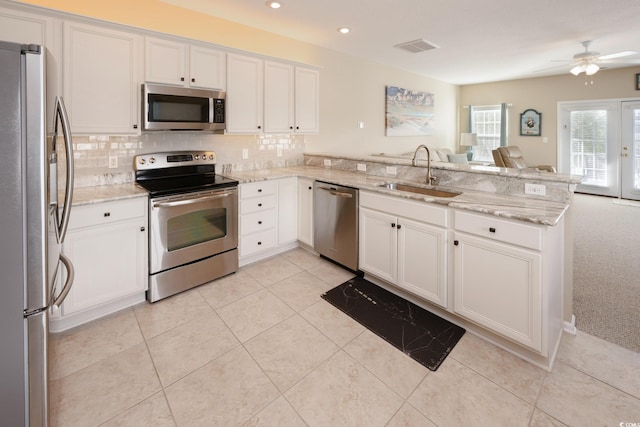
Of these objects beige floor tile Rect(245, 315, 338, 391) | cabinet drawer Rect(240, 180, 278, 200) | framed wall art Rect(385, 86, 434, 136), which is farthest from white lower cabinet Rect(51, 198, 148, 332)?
framed wall art Rect(385, 86, 434, 136)

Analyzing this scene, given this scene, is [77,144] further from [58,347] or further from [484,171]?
[484,171]

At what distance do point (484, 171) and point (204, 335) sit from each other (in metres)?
Result: 2.49

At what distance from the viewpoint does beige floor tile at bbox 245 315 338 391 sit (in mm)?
1896

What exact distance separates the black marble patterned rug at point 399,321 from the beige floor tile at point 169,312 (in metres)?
1.10

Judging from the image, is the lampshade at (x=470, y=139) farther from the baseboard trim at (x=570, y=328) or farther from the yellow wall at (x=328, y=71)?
the baseboard trim at (x=570, y=328)

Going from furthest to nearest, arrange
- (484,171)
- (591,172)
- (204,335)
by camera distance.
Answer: (591,172), (484,171), (204,335)

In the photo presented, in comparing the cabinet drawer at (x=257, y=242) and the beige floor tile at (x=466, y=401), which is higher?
the cabinet drawer at (x=257, y=242)

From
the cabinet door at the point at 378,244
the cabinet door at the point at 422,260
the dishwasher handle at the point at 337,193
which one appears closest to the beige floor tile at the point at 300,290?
the cabinet door at the point at 378,244

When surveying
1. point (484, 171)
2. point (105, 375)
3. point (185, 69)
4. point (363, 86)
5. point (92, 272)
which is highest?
point (363, 86)

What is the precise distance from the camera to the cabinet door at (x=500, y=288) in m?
1.87

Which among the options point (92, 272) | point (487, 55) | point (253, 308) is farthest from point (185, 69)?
point (487, 55)

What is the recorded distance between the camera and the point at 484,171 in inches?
101

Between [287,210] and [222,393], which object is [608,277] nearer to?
[287,210]

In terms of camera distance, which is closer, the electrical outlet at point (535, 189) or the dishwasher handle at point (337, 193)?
the electrical outlet at point (535, 189)
